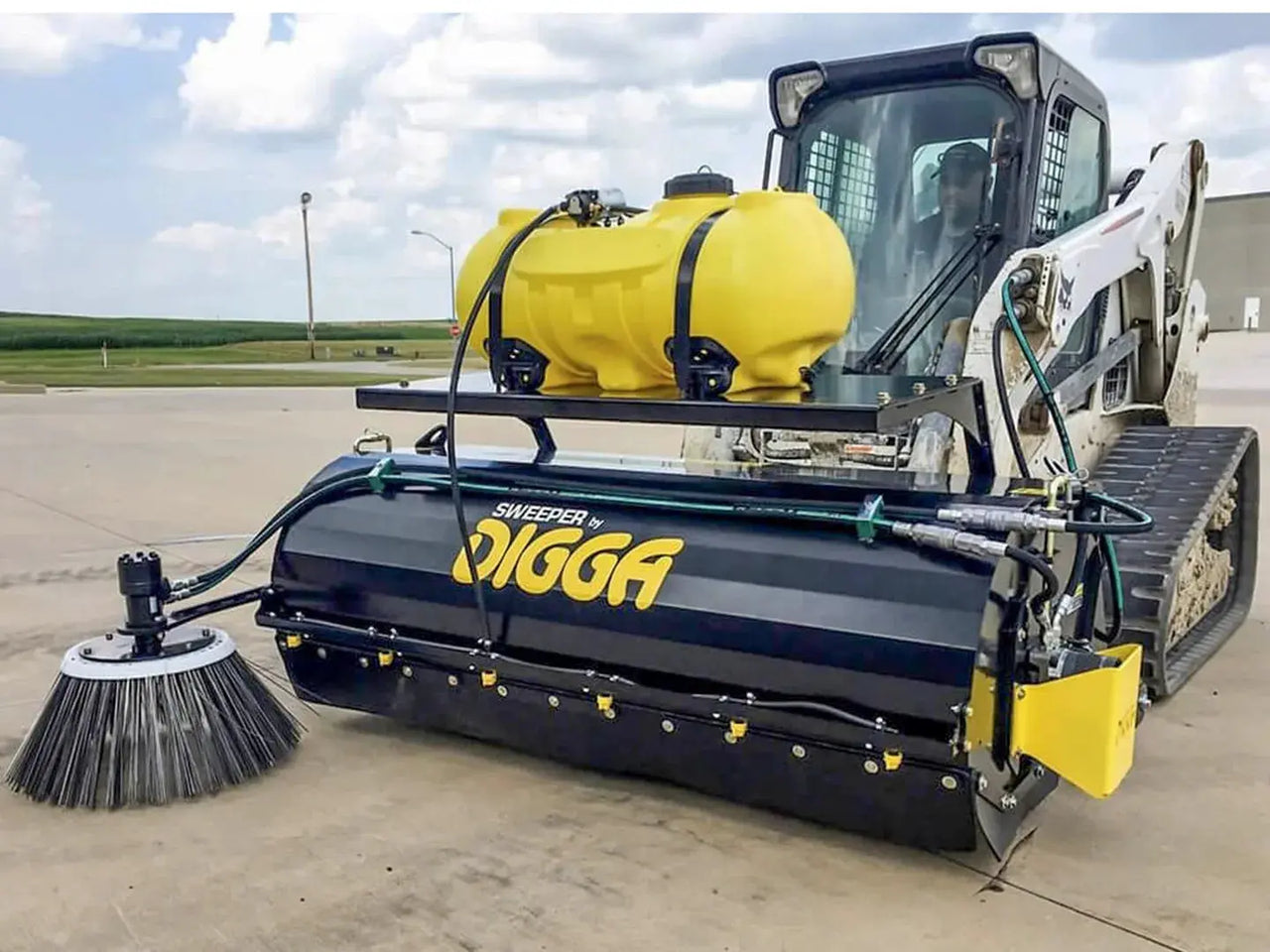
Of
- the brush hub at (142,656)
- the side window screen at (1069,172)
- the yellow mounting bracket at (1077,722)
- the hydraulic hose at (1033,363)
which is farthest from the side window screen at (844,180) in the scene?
the brush hub at (142,656)

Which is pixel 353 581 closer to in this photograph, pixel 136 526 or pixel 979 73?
pixel 979 73

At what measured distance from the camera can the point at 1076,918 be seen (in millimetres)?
2619

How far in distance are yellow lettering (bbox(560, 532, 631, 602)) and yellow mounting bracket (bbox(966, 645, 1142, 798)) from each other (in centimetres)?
97

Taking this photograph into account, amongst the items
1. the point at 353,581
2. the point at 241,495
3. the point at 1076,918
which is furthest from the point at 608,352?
the point at 241,495

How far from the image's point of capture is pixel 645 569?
121 inches

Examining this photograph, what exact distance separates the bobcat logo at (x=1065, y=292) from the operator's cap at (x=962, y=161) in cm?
67

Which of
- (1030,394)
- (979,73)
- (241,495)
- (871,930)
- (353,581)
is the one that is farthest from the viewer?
(241,495)

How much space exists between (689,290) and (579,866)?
1343 mm

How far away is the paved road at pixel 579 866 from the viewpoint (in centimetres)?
258

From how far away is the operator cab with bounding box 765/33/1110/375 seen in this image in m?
4.21

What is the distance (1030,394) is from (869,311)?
765 millimetres

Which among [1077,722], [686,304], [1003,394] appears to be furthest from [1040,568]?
[686,304]

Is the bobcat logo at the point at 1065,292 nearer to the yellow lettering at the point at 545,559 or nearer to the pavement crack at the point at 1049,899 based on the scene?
the yellow lettering at the point at 545,559

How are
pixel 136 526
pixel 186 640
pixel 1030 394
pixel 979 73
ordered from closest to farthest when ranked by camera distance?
1. pixel 186 640
2. pixel 1030 394
3. pixel 979 73
4. pixel 136 526
